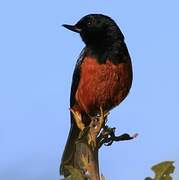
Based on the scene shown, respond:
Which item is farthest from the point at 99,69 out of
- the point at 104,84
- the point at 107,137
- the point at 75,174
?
the point at 75,174

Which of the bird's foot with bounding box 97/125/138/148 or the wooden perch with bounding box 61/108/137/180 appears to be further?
the bird's foot with bounding box 97/125/138/148

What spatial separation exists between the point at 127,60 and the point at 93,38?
0.59 m

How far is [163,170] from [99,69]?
4256mm

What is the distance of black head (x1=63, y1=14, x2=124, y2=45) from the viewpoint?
279 inches

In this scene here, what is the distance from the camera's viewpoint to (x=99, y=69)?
21.9 ft

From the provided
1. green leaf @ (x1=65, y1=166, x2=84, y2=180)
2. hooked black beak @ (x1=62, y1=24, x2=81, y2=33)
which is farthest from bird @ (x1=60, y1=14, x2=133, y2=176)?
green leaf @ (x1=65, y1=166, x2=84, y2=180)

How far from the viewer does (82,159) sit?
2.74 m

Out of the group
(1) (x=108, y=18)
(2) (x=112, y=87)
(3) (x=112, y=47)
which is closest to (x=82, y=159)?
(2) (x=112, y=87)

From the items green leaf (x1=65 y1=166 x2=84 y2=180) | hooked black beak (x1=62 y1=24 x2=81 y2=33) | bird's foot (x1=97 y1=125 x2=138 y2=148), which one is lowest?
green leaf (x1=65 y1=166 x2=84 y2=180)

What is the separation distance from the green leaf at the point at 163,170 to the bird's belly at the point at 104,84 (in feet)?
13.2

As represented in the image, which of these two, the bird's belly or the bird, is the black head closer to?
the bird

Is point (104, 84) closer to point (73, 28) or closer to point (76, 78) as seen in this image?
point (76, 78)

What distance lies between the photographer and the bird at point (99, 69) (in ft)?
21.7

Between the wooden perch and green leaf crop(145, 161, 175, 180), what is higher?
the wooden perch
